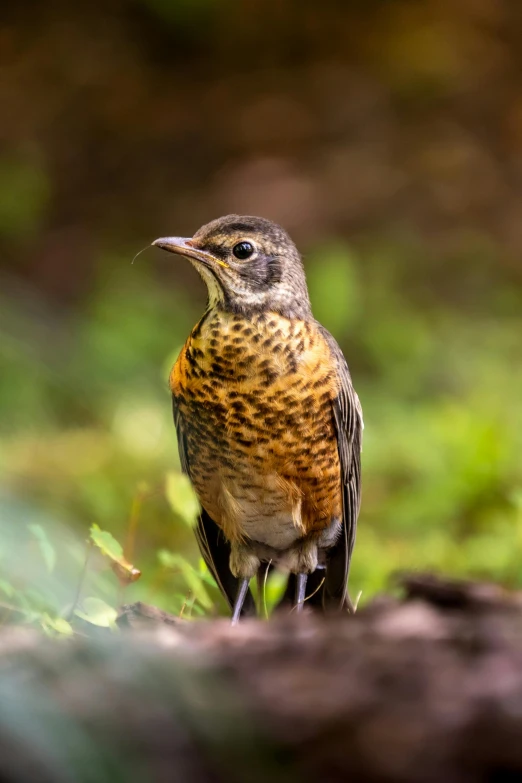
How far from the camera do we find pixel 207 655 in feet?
6.79

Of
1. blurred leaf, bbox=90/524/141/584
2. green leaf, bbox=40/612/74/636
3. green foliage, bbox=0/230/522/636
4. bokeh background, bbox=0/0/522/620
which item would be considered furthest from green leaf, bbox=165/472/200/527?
bokeh background, bbox=0/0/522/620

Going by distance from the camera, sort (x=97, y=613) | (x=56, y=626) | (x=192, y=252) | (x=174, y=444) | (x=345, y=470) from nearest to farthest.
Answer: (x=56, y=626)
(x=97, y=613)
(x=192, y=252)
(x=345, y=470)
(x=174, y=444)

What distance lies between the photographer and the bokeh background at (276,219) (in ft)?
24.1

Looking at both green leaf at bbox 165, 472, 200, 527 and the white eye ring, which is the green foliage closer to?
green leaf at bbox 165, 472, 200, 527

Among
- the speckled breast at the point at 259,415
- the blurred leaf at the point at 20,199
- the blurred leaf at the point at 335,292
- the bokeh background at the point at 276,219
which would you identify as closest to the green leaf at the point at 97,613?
the speckled breast at the point at 259,415

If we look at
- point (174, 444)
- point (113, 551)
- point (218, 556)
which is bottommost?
point (113, 551)

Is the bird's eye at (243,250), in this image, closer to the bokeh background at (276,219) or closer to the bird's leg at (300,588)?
the bird's leg at (300,588)

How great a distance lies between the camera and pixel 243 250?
4.29 m

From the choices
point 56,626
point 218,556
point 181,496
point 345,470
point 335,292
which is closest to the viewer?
point 56,626

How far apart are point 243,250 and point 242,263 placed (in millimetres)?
61

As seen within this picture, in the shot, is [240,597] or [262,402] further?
[240,597]

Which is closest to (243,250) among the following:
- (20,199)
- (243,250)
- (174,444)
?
(243,250)

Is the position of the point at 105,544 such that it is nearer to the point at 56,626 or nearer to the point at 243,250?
the point at 56,626

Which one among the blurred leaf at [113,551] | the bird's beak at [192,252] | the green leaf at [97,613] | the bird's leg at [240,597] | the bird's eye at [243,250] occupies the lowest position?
the green leaf at [97,613]
